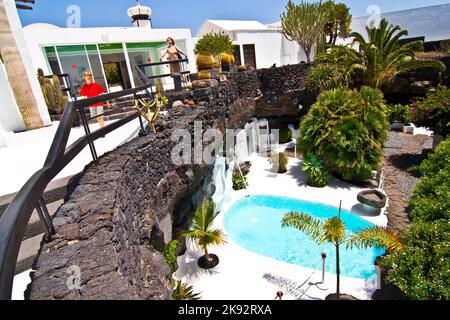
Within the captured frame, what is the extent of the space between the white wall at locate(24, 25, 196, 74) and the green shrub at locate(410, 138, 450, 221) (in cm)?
1620

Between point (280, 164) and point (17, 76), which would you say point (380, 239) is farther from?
point (17, 76)

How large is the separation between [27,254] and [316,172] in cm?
1137

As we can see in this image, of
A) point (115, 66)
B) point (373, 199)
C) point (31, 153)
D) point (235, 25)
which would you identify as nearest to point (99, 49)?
point (115, 66)

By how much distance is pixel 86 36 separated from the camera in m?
14.9

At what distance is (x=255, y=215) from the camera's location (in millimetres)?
11281

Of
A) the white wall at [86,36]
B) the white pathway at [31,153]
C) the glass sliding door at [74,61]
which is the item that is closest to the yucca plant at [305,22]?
the white wall at [86,36]

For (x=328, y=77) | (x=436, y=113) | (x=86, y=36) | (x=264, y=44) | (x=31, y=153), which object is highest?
(x=86, y=36)

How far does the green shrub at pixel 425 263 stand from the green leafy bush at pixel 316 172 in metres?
7.77

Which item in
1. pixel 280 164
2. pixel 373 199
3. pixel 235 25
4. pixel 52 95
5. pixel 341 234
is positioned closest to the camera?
pixel 341 234

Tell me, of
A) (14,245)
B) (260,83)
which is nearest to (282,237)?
(14,245)

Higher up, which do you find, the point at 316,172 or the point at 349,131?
the point at 349,131

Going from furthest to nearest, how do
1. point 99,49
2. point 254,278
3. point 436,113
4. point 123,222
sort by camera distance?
point 99,49 → point 436,113 → point 254,278 → point 123,222

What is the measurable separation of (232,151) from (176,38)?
10.8 meters

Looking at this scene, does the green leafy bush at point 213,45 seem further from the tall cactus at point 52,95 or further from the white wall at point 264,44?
the tall cactus at point 52,95
